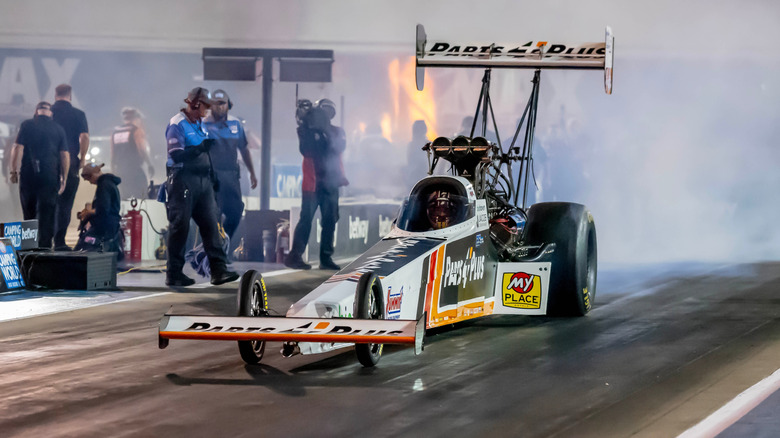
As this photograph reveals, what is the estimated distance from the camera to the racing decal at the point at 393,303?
8.19 m

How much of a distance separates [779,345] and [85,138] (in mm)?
12463

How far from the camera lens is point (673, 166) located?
24.0 meters

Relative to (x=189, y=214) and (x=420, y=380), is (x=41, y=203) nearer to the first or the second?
(x=189, y=214)

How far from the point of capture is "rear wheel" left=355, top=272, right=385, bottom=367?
747 cm

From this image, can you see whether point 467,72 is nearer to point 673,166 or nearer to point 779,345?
point 673,166

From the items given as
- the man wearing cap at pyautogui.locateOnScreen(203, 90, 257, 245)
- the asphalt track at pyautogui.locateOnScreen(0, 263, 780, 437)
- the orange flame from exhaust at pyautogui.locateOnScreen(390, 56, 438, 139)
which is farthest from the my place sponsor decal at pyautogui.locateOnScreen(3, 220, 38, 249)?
the orange flame from exhaust at pyautogui.locateOnScreen(390, 56, 438, 139)

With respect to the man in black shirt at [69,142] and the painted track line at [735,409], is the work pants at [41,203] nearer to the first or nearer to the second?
the man in black shirt at [69,142]

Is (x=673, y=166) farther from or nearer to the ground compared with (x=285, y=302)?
farther from the ground

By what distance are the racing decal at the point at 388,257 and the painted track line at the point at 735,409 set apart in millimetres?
2770

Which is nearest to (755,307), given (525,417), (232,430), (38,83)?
(525,417)

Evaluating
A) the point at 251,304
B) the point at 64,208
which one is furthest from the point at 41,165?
the point at 251,304

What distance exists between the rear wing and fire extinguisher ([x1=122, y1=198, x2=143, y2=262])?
23.7ft

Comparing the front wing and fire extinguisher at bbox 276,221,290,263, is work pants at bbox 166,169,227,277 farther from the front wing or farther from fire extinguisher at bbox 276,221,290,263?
the front wing

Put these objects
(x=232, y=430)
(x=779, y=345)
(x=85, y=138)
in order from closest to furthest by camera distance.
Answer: (x=232, y=430), (x=779, y=345), (x=85, y=138)
